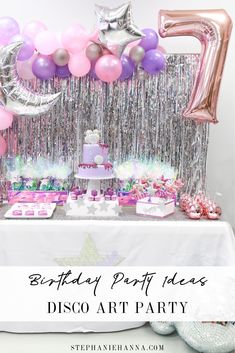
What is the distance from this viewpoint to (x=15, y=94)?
107 inches

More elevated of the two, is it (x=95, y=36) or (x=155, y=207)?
(x=95, y=36)

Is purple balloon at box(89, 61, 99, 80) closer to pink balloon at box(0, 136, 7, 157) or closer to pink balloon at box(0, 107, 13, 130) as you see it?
pink balloon at box(0, 107, 13, 130)

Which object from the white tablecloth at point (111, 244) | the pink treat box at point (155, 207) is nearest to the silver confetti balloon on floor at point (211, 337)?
the white tablecloth at point (111, 244)

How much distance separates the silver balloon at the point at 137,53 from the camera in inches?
111

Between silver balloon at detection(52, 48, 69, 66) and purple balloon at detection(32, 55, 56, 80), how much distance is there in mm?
51

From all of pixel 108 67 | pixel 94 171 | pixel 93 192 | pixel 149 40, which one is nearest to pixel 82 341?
pixel 93 192

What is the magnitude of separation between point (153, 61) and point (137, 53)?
124mm

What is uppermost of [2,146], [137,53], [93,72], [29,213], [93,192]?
[137,53]

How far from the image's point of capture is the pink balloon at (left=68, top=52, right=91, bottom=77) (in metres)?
2.76

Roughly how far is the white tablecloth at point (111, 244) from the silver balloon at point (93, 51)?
3.72 ft

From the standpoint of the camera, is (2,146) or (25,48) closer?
(25,48)

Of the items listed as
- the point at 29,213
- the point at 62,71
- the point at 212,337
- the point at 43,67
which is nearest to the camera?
the point at 212,337

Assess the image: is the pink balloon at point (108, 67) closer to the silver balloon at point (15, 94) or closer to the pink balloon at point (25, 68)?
the silver balloon at point (15, 94)

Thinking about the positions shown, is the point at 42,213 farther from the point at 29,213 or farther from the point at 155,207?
the point at 155,207
